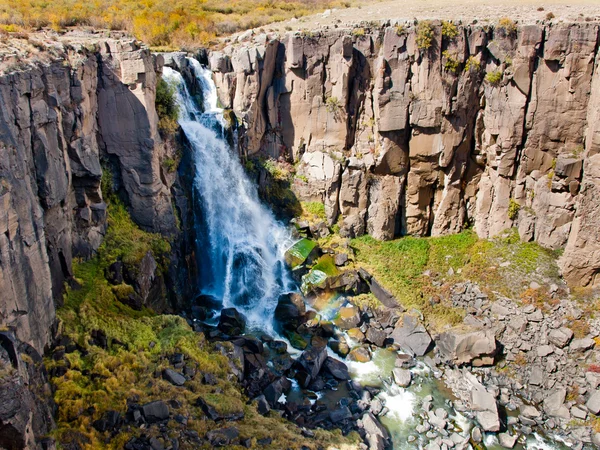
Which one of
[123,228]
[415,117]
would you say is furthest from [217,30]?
[123,228]

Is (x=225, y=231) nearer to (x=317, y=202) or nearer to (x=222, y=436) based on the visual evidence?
(x=317, y=202)

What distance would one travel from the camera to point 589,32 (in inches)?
858

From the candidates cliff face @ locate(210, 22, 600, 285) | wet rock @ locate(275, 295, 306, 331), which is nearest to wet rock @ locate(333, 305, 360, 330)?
wet rock @ locate(275, 295, 306, 331)

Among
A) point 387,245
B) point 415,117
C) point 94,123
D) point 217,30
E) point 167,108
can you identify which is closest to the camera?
point 94,123

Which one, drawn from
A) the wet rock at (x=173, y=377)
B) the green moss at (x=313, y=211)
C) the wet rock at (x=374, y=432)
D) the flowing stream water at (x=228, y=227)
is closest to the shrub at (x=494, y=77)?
the green moss at (x=313, y=211)

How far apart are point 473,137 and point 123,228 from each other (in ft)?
55.6

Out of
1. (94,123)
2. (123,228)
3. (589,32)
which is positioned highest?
(589,32)

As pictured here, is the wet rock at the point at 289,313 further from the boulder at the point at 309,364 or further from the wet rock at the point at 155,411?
the wet rock at the point at 155,411

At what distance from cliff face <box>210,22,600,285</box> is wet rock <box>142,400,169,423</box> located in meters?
15.2

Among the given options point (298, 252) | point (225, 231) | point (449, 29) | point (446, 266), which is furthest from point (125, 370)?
point (449, 29)

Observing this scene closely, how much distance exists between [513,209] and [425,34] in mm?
9216

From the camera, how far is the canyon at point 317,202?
15234 mm

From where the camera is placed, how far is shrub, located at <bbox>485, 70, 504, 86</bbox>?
949 inches

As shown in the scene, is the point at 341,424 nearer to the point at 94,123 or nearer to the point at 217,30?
the point at 94,123
